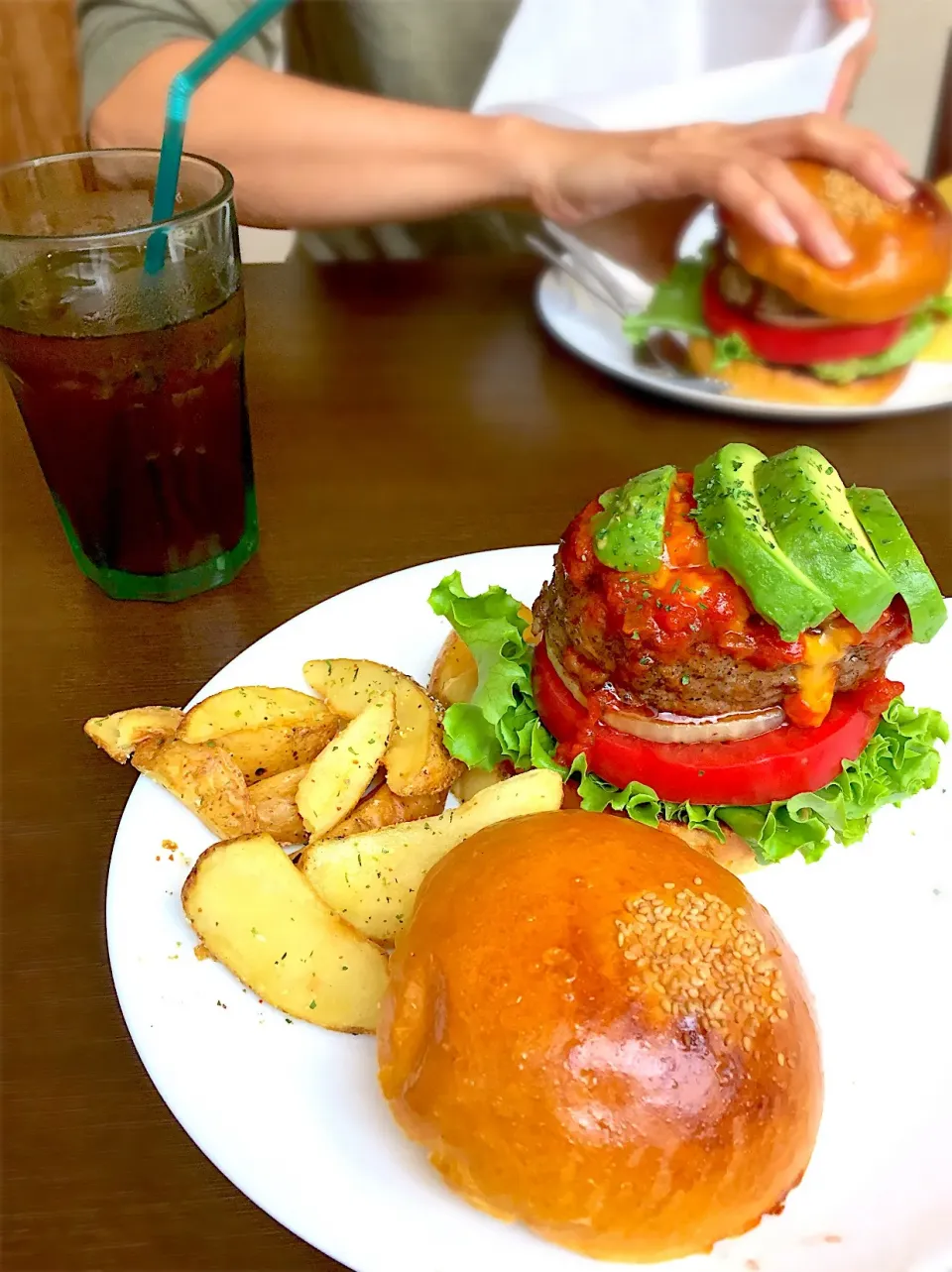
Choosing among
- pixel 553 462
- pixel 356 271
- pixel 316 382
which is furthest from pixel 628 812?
pixel 356 271

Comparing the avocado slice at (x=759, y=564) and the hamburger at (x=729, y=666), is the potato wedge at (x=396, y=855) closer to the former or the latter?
the hamburger at (x=729, y=666)

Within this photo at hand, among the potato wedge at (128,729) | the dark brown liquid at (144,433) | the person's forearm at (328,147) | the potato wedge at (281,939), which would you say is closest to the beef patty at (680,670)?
the potato wedge at (281,939)

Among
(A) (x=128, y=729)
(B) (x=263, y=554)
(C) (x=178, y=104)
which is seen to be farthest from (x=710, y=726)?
(C) (x=178, y=104)

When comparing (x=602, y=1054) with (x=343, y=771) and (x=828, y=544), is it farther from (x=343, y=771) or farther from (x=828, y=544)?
(x=828, y=544)

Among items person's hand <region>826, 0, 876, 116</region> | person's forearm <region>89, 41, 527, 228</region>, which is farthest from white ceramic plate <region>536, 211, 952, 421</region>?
person's hand <region>826, 0, 876, 116</region>

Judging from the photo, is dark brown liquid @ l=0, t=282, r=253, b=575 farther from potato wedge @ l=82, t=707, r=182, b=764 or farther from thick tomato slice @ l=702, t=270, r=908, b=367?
thick tomato slice @ l=702, t=270, r=908, b=367

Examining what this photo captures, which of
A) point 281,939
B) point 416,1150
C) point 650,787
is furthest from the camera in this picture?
point 650,787
